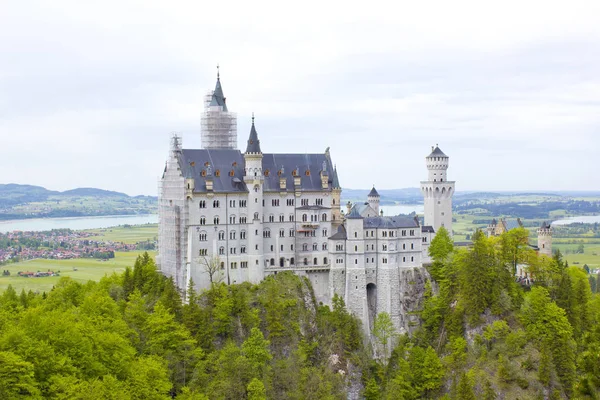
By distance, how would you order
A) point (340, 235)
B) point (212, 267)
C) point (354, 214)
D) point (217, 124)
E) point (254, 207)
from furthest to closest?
1. point (217, 124)
2. point (354, 214)
3. point (340, 235)
4. point (254, 207)
5. point (212, 267)

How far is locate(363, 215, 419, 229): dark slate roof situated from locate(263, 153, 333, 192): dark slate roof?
26.7 feet

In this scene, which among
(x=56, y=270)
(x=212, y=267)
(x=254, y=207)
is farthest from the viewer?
(x=56, y=270)

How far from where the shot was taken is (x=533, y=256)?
10862cm

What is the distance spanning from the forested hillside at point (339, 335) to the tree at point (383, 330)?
7.9 inches

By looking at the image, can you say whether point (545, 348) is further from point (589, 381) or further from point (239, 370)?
point (239, 370)

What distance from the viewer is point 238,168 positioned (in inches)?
4168

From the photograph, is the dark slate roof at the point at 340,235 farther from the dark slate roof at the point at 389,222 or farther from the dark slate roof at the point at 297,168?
the dark slate roof at the point at 297,168

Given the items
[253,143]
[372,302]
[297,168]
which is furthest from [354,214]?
[253,143]

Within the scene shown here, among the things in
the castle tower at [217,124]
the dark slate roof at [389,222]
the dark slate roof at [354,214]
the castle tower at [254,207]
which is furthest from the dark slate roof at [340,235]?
the castle tower at [217,124]

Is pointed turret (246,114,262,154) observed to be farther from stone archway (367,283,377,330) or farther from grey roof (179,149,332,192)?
stone archway (367,283,377,330)

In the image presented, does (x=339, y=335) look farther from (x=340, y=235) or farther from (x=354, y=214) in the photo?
(x=354, y=214)

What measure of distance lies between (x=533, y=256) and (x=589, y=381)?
32.1 m

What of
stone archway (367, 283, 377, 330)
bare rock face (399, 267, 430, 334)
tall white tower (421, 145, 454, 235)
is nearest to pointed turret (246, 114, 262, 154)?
stone archway (367, 283, 377, 330)

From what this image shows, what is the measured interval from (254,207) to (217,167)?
7.70 m
